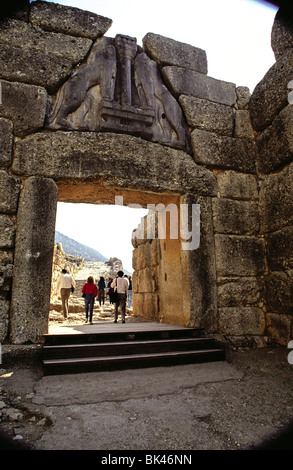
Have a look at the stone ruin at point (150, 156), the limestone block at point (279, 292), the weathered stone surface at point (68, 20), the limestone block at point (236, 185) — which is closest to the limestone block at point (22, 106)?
the stone ruin at point (150, 156)

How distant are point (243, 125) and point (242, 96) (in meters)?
0.58

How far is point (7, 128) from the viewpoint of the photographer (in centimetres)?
367

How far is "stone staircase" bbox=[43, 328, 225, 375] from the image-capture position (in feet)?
9.61

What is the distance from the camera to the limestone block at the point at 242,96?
199 inches

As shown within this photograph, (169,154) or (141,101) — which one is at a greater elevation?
(141,101)

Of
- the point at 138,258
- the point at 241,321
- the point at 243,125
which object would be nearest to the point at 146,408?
the point at 241,321

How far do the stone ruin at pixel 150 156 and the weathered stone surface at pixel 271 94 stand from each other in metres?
0.02

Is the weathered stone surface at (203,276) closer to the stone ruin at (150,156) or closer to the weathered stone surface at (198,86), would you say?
the stone ruin at (150,156)

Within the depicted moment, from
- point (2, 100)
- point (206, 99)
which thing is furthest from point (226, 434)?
point (206, 99)

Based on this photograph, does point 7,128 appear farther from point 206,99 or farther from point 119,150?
point 206,99

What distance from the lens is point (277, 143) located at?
4.30 meters

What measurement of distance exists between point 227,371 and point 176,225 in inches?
96.6

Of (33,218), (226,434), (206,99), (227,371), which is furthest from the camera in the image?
(206,99)

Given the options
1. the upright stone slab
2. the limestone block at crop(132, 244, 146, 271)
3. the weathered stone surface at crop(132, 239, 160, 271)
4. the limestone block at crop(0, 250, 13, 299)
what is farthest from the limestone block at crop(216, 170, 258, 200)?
the limestone block at crop(132, 244, 146, 271)
